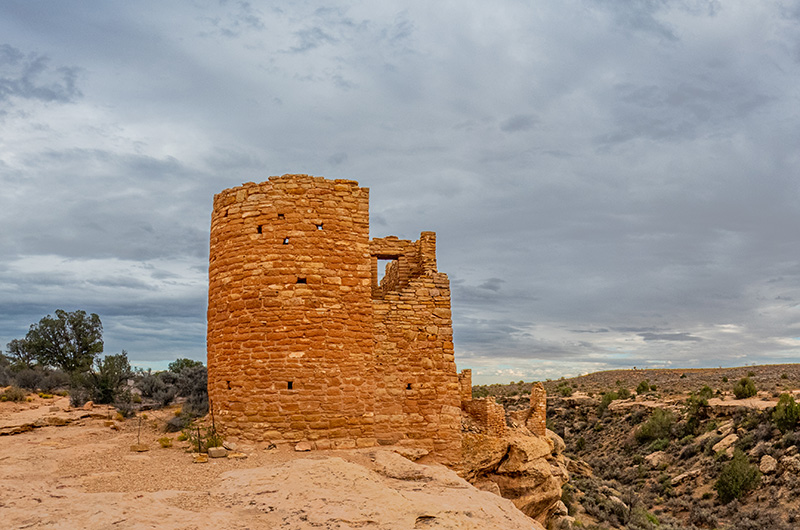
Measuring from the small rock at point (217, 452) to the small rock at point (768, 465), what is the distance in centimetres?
2132

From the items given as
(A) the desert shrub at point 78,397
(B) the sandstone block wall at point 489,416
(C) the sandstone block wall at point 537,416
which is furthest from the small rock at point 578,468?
(A) the desert shrub at point 78,397

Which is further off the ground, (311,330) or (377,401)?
(311,330)

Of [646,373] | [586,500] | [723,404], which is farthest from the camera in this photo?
[646,373]

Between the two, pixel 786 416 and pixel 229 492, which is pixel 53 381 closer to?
pixel 229 492

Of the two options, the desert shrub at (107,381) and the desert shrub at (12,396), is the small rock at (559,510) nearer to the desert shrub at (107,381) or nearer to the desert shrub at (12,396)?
the desert shrub at (107,381)

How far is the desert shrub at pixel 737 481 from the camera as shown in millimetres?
20578

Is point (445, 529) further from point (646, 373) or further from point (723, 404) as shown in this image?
point (646, 373)

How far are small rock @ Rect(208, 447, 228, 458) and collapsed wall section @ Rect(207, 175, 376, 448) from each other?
0.69 meters

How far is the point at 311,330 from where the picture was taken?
984 centimetres

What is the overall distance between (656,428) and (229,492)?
28478mm

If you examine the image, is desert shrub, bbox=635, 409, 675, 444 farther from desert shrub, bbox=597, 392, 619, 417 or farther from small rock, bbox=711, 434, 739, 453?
desert shrub, bbox=597, 392, 619, 417

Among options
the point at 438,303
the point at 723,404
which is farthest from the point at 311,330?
the point at 723,404

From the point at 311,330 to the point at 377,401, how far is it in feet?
7.08

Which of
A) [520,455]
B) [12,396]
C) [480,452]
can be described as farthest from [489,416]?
[12,396]
